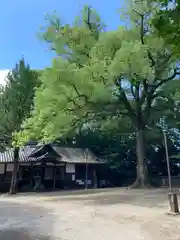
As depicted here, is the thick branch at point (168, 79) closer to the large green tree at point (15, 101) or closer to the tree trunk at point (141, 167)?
the tree trunk at point (141, 167)

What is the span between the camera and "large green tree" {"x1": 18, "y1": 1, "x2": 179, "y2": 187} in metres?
19.5

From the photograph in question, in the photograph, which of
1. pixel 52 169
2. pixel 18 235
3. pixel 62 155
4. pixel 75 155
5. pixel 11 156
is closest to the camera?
pixel 18 235

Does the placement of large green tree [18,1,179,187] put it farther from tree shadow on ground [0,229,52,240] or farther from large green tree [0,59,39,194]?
tree shadow on ground [0,229,52,240]

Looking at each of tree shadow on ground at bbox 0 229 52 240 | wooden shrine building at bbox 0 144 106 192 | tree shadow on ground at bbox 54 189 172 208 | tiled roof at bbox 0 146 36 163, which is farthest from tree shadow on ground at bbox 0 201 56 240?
wooden shrine building at bbox 0 144 106 192

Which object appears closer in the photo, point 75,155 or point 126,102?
point 126,102

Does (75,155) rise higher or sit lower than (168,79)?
lower

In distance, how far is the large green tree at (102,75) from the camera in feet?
63.9

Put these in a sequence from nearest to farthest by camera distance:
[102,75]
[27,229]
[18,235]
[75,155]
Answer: [18,235] → [27,229] → [102,75] → [75,155]

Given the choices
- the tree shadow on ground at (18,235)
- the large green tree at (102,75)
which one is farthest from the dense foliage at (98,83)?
the tree shadow on ground at (18,235)

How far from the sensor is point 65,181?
31.2 m

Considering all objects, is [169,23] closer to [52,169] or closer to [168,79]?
[168,79]

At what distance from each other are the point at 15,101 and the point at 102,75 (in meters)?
8.68

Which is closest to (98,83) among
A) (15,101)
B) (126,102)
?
(126,102)

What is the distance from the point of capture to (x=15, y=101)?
24734 millimetres
